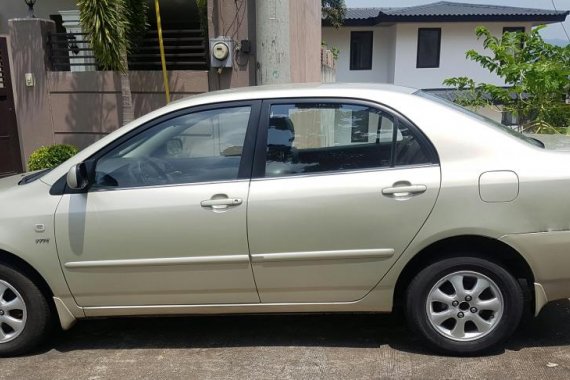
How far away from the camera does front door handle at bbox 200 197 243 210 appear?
3148mm

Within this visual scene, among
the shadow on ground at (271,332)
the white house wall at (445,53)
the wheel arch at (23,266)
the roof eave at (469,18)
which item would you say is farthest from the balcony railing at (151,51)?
the white house wall at (445,53)

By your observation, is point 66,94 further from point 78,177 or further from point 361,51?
point 361,51

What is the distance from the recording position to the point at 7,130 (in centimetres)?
859

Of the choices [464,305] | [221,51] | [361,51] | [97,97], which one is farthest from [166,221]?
[361,51]

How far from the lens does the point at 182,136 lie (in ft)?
11.4

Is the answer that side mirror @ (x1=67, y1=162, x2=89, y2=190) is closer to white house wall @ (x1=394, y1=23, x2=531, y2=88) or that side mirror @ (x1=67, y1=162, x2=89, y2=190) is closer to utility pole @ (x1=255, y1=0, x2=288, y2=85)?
utility pole @ (x1=255, y1=0, x2=288, y2=85)

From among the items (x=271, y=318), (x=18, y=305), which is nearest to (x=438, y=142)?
(x=271, y=318)

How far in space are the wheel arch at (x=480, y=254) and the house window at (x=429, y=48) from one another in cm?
2245

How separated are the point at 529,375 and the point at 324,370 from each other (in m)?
1.17

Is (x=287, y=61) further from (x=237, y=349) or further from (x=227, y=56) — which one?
(x=237, y=349)

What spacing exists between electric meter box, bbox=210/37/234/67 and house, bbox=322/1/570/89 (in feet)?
57.2

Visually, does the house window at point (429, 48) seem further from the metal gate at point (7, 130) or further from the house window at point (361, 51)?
the metal gate at point (7, 130)

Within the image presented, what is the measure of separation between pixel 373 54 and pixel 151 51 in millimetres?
18690

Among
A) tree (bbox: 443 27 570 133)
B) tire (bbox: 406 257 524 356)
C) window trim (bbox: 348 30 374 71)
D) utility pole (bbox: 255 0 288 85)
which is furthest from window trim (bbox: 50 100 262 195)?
window trim (bbox: 348 30 374 71)
